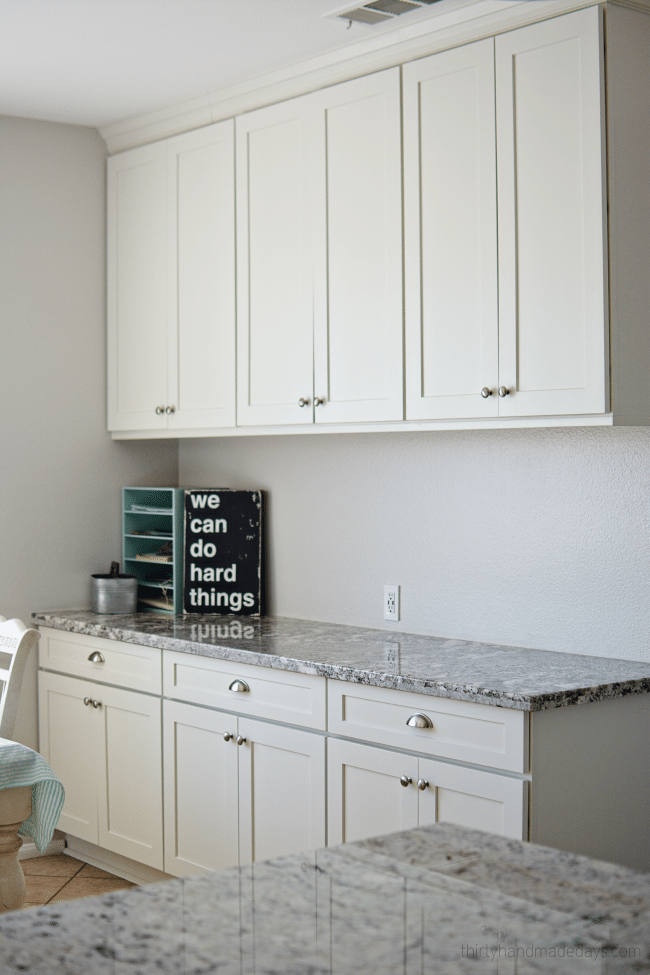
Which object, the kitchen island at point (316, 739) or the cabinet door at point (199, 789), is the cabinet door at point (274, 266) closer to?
the kitchen island at point (316, 739)

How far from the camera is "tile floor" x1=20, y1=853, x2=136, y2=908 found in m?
3.44

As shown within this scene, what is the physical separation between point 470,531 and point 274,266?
1.03 metres

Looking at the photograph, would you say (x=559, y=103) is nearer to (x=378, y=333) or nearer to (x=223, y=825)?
(x=378, y=333)

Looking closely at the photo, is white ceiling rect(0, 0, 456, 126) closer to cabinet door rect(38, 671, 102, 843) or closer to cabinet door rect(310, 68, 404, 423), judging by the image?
cabinet door rect(310, 68, 404, 423)

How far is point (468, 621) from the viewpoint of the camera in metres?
3.06

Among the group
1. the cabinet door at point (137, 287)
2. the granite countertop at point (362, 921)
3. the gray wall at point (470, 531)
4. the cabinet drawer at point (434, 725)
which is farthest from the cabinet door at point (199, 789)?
the granite countertop at point (362, 921)

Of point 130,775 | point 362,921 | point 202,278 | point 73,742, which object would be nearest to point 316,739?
point 130,775

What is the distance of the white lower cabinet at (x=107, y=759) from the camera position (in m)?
3.34

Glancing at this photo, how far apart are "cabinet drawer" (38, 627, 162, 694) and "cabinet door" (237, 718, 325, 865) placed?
0.48 meters

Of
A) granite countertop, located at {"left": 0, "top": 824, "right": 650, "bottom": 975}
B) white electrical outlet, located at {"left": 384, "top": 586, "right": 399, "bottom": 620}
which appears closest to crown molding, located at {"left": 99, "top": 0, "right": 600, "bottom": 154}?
white electrical outlet, located at {"left": 384, "top": 586, "right": 399, "bottom": 620}

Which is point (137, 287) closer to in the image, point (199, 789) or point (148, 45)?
point (148, 45)

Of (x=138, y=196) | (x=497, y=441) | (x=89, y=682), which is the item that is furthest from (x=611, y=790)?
(x=138, y=196)

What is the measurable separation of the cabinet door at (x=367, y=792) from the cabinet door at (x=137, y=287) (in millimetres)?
1543

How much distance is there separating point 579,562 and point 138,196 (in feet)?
7.02
